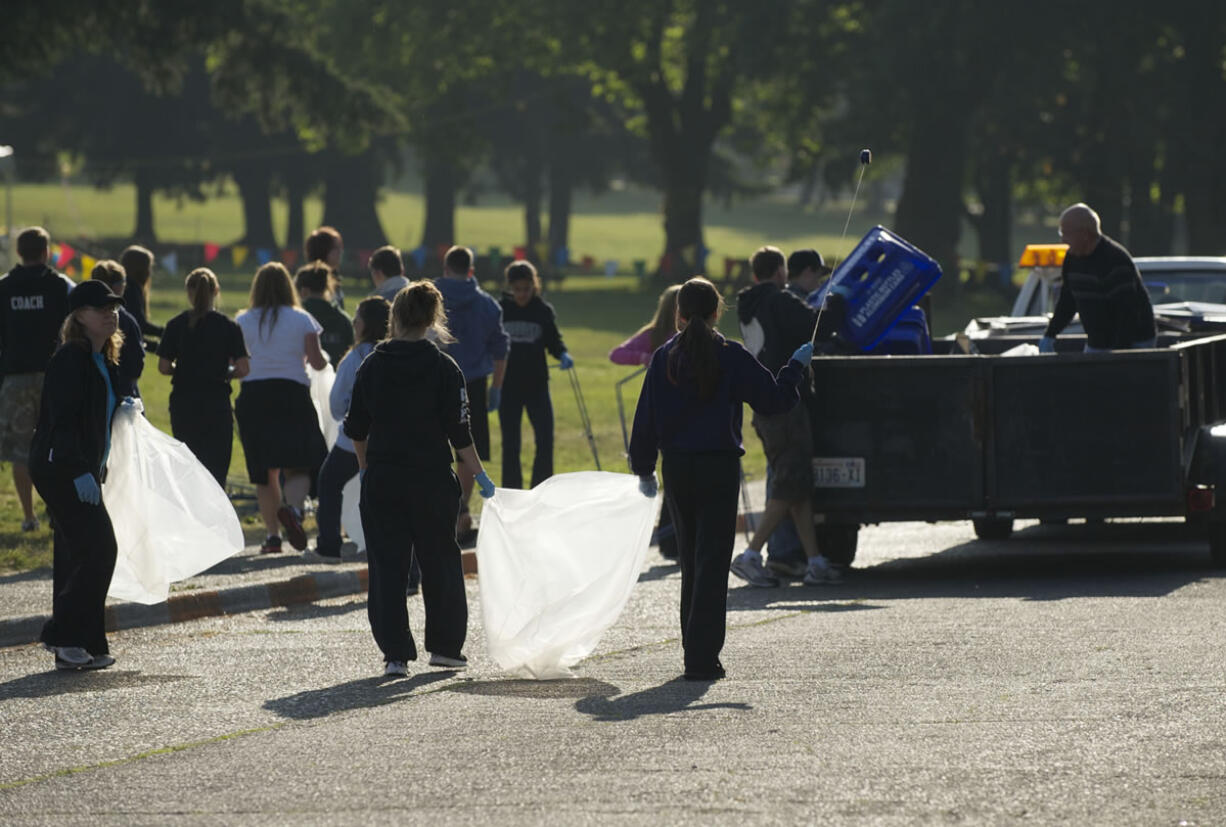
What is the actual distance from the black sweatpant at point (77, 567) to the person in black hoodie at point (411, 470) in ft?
4.20

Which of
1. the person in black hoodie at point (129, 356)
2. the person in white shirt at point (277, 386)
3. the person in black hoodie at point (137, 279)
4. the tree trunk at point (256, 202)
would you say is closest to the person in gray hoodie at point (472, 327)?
the person in white shirt at point (277, 386)

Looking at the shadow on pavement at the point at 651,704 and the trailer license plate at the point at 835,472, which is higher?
the trailer license plate at the point at 835,472

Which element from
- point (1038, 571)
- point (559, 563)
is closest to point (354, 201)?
point (1038, 571)

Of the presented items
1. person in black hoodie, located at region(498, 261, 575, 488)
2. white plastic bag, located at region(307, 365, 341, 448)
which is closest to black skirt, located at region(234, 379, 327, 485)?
white plastic bag, located at region(307, 365, 341, 448)

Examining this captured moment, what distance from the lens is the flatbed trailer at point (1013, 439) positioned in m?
13.2

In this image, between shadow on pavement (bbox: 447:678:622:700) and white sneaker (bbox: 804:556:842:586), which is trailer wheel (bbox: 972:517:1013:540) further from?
shadow on pavement (bbox: 447:678:622:700)

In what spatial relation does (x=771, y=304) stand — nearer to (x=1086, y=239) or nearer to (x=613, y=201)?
(x=1086, y=239)

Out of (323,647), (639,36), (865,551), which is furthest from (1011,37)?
(323,647)

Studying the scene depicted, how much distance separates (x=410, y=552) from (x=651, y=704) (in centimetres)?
172

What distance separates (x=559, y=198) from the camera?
8919cm

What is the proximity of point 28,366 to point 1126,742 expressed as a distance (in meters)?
8.48

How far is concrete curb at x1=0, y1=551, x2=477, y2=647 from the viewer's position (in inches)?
440

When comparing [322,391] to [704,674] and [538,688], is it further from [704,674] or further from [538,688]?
[704,674]

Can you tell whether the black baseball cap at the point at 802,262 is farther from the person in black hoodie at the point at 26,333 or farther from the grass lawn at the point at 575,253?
the grass lawn at the point at 575,253
